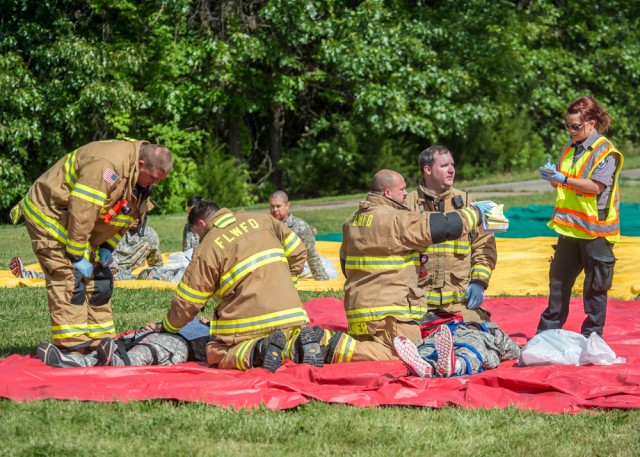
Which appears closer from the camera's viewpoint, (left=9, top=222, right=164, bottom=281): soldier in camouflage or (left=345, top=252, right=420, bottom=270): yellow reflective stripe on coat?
(left=345, top=252, right=420, bottom=270): yellow reflective stripe on coat

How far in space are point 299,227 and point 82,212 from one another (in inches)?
165

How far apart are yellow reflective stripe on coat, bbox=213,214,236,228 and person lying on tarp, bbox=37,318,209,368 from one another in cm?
98

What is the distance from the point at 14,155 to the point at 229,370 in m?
17.2

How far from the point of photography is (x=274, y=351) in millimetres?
6574

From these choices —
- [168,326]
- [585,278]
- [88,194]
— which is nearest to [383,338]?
[168,326]

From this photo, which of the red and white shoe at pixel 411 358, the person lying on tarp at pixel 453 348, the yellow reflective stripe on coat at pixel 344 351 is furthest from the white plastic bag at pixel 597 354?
the yellow reflective stripe on coat at pixel 344 351

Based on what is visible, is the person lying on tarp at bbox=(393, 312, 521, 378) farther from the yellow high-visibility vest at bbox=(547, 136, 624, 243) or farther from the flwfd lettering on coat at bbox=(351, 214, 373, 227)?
the yellow high-visibility vest at bbox=(547, 136, 624, 243)

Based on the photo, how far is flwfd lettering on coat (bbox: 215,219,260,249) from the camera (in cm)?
670

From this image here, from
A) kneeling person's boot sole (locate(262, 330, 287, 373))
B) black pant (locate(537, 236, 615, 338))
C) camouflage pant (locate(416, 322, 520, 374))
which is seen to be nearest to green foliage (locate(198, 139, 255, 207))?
black pant (locate(537, 236, 615, 338))

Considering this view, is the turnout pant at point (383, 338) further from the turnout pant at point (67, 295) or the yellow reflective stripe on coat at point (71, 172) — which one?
the yellow reflective stripe on coat at point (71, 172)

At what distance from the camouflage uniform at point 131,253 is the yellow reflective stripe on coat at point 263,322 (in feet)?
16.0

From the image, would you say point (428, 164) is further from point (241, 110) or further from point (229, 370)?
point (241, 110)

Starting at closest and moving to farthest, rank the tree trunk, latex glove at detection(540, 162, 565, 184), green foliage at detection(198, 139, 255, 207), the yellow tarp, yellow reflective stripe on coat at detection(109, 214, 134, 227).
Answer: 1. yellow reflective stripe on coat at detection(109, 214, 134, 227)
2. latex glove at detection(540, 162, 565, 184)
3. the yellow tarp
4. green foliage at detection(198, 139, 255, 207)
5. the tree trunk

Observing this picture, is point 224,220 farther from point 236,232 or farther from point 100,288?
point 100,288
